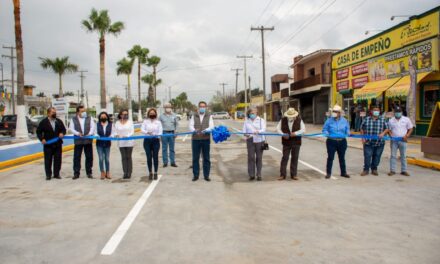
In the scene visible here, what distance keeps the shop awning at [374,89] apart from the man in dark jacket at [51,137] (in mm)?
18373

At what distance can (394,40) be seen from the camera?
23.0 metres

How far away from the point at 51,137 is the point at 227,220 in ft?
19.4

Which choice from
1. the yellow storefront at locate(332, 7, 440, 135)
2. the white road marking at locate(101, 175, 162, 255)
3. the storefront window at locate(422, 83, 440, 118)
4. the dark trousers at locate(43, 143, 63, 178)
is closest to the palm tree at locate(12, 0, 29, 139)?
the dark trousers at locate(43, 143, 63, 178)

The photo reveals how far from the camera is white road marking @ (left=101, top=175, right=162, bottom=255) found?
4719 millimetres

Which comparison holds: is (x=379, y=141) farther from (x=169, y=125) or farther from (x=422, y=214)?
(x=169, y=125)

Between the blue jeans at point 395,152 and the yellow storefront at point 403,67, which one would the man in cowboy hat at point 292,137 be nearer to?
the blue jeans at point 395,152

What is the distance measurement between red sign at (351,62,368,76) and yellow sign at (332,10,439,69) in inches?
14.5

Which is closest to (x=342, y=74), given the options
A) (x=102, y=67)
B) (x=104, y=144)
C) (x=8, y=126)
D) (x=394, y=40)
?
(x=394, y=40)

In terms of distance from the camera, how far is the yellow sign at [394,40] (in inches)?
762

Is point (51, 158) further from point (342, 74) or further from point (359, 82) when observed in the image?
point (342, 74)

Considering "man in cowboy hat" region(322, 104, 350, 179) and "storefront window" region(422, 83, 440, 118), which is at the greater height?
"storefront window" region(422, 83, 440, 118)

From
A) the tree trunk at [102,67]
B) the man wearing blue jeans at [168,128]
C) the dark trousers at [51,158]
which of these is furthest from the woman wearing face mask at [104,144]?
the tree trunk at [102,67]

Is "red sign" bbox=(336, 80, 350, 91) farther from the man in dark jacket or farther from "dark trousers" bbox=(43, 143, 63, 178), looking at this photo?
"dark trousers" bbox=(43, 143, 63, 178)

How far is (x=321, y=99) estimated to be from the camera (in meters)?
39.6
